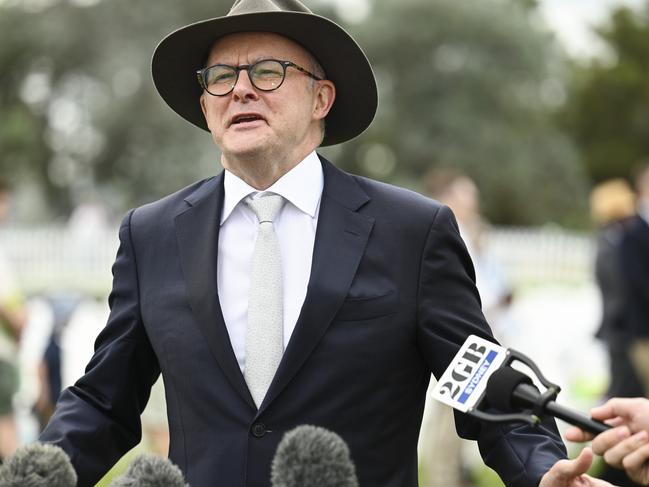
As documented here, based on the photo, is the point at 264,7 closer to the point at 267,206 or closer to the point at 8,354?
the point at 267,206

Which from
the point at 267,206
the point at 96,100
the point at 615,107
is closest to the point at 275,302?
the point at 267,206

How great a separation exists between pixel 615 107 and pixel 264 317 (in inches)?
1611

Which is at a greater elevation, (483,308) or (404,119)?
(404,119)

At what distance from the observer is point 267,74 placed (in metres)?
3.02

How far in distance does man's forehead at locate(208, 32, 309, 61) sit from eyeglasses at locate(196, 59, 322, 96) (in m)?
0.05

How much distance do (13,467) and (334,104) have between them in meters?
1.57

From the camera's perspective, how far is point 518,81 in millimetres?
40281

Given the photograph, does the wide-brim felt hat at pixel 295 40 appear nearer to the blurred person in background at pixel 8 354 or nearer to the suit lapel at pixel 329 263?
the suit lapel at pixel 329 263

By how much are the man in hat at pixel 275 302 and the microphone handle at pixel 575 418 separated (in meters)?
0.34

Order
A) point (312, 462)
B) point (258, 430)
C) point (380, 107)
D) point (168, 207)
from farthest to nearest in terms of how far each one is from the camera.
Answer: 1. point (380, 107)
2. point (168, 207)
3. point (258, 430)
4. point (312, 462)

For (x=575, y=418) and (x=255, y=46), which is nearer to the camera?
(x=575, y=418)

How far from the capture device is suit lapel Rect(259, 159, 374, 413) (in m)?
2.83

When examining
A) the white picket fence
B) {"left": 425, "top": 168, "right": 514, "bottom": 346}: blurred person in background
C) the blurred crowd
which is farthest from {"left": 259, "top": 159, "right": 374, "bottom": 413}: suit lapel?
the white picket fence

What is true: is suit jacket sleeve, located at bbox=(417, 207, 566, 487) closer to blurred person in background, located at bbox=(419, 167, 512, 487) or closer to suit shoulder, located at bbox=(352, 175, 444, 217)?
suit shoulder, located at bbox=(352, 175, 444, 217)
